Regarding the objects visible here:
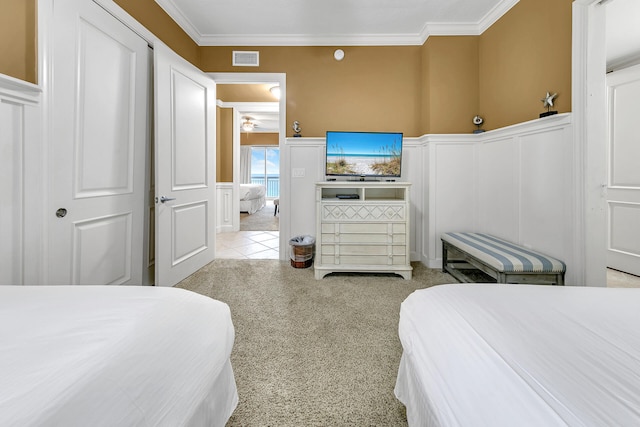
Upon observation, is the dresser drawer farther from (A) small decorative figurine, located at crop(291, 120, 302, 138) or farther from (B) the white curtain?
(B) the white curtain

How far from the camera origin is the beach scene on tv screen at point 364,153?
3100mm

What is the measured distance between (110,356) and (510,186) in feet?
10.4

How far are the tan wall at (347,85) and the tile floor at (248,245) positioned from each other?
1.68 m

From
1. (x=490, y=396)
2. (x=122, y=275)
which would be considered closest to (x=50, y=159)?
(x=122, y=275)

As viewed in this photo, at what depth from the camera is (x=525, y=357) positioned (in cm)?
58

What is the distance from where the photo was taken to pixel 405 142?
3402mm

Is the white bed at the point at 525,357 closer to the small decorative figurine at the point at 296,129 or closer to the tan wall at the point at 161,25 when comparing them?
the small decorative figurine at the point at 296,129

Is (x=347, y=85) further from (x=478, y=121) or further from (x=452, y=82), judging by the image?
(x=478, y=121)

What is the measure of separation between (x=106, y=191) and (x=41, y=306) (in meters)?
1.67

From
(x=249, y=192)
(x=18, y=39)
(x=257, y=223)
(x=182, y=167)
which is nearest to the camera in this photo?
(x=18, y=39)

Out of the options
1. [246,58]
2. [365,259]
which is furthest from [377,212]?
[246,58]

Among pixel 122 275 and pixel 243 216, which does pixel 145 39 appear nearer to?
pixel 122 275

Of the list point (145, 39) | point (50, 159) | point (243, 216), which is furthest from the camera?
point (243, 216)

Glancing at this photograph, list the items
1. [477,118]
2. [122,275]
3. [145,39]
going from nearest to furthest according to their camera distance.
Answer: [122,275] < [145,39] < [477,118]
